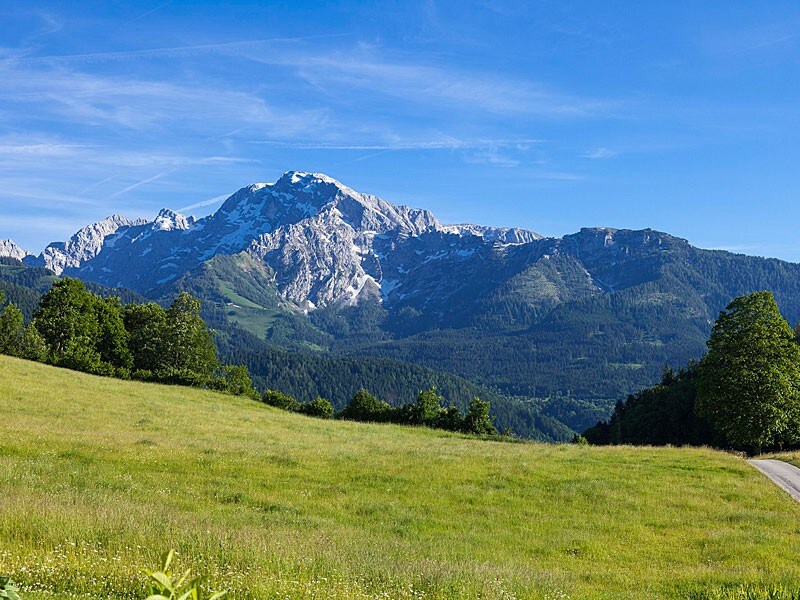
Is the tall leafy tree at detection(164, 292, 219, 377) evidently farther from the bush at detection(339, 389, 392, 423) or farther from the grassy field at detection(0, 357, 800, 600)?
the grassy field at detection(0, 357, 800, 600)

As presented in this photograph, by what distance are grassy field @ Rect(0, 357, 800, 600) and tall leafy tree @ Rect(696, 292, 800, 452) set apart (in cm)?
1032

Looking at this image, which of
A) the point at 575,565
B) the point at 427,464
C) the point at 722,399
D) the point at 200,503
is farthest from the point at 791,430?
the point at 200,503

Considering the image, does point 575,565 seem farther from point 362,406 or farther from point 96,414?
point 362,406

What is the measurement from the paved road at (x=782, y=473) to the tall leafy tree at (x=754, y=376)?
8344 millimetres

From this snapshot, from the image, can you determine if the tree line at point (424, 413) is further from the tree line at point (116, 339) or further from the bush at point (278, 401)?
the tree line at point (116, 339)

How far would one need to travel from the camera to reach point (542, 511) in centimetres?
2112

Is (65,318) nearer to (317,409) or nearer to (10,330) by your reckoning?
(10,330)

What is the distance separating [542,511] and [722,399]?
31.1m

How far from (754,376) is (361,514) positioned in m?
38.4

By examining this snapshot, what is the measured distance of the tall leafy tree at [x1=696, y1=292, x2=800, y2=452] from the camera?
138ft

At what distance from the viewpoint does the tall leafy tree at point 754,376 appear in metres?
42.2

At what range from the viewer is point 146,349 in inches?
3265

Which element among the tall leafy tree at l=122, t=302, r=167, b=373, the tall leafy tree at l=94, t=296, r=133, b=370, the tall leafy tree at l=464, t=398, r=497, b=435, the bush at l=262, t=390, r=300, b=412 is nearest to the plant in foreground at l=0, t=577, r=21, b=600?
the tall leafy tree at l=464, t=398, r=497, b=435

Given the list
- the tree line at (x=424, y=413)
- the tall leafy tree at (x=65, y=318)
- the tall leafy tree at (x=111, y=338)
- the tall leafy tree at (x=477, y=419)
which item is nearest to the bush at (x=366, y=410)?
the tree line at (x=424, y=413)
